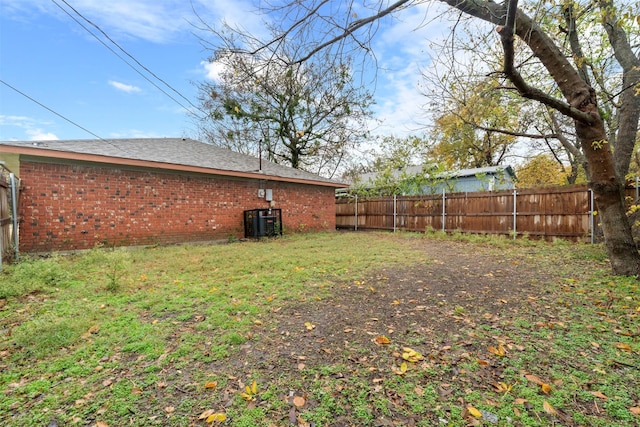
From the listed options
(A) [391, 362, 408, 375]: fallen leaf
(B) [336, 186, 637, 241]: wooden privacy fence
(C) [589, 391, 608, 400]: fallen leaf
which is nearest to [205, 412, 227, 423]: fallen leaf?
(A) [391, 362, 408, 375]: fallen leaf

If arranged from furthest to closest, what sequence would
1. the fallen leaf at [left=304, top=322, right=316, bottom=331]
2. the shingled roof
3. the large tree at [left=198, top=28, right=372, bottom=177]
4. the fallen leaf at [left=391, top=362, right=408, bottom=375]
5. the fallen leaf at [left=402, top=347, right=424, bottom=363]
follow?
the large tree at [left=198, top=28, right=372, bottom=177] < the shingled roof < the fallen leaf at [left=304, top=322, right=316, bottom=331] < the fallen leaf at [left=402, top=347, right=424, bottom=363] < the fallen leaf at [left=391, top=362, right=408, bottom=375]

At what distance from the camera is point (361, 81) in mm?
3479

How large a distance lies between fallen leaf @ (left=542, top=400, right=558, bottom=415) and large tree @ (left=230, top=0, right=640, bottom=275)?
118 inches

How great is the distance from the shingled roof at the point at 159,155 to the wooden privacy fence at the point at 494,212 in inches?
112

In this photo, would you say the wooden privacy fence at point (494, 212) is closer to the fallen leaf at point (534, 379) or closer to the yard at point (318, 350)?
the yard at point (318, 350)

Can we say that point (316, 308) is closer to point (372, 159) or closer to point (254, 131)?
point (254, 131)

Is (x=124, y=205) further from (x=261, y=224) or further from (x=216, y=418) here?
(x=216, y=418)

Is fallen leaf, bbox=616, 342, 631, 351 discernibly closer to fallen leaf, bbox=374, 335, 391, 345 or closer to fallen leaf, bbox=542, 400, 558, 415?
fallen leaf, bbox=542, 400, 558, 415

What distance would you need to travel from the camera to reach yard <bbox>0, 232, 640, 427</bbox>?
1.73m

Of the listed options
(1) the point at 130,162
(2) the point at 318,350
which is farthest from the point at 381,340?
(1) the point at 130,162

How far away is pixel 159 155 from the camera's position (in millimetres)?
8820

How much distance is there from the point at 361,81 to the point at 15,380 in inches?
163

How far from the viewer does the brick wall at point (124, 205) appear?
6723 mm

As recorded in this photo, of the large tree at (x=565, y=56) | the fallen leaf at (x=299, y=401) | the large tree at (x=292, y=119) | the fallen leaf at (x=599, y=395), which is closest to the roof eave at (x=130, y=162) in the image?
the large tree at (x=292, y=119)
